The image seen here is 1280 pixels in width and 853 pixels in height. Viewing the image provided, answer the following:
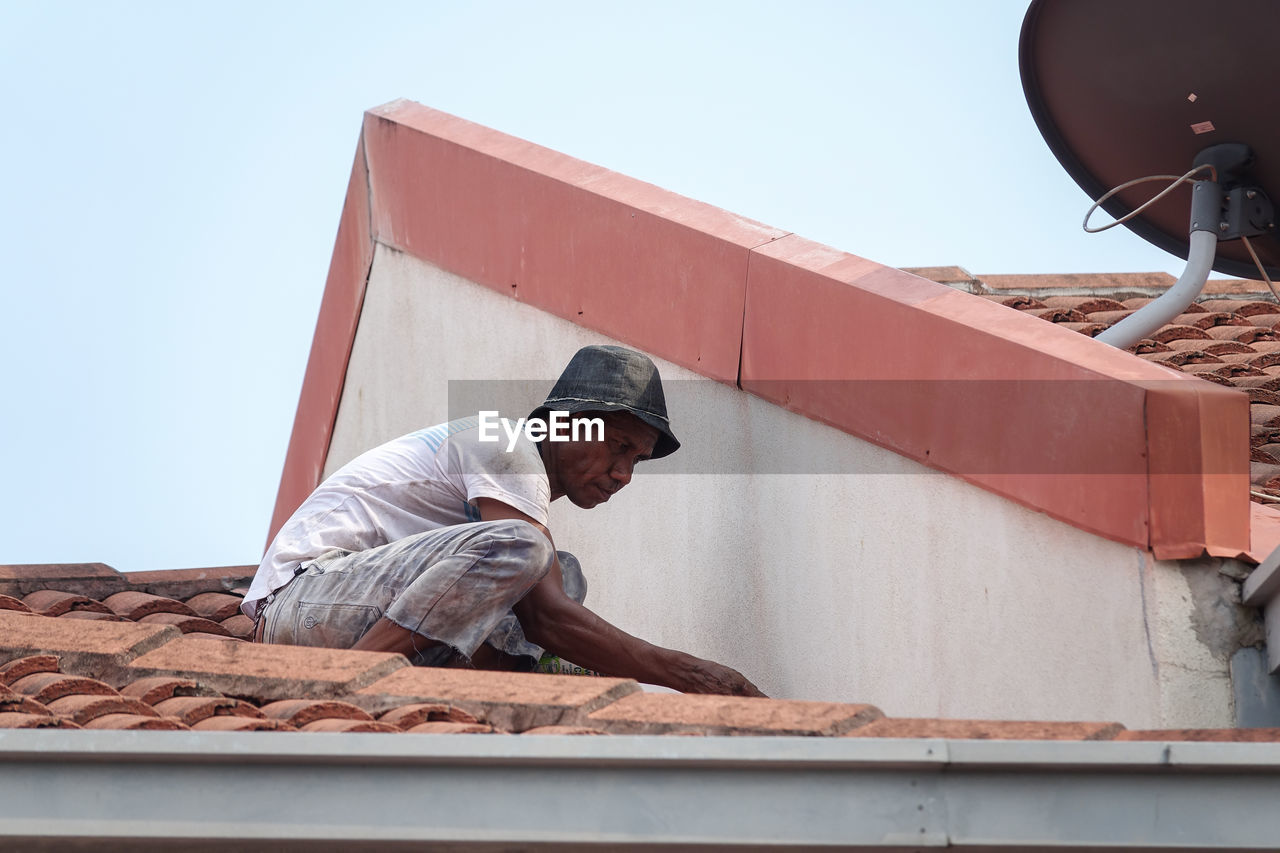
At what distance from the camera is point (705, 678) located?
400 centimetres

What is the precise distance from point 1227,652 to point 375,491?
2.18m

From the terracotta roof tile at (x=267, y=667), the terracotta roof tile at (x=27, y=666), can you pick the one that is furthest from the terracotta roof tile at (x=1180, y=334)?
the terracotta roof tile at (x=27, y=666)

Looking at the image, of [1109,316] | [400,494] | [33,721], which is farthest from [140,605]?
[1109,316]

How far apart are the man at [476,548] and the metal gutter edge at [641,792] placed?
4.84 ft

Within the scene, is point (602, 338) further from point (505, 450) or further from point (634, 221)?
point (505, 450)

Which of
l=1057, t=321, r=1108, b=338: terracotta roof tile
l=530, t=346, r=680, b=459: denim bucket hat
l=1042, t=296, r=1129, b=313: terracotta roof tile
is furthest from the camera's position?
l=1042, t=296, r=1129, b=313: terracotta roof tile

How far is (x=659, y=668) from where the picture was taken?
3.98 metres

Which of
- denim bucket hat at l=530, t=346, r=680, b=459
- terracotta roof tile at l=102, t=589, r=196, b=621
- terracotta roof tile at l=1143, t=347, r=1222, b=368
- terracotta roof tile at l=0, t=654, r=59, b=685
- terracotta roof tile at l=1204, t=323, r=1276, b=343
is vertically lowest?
terracotta roof tile at l=0, t=654, r=59, b=685

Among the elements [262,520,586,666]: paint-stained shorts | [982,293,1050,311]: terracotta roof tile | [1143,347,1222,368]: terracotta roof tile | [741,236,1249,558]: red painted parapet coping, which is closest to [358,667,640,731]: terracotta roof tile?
[262,520,586,666]: paint-stained shorts

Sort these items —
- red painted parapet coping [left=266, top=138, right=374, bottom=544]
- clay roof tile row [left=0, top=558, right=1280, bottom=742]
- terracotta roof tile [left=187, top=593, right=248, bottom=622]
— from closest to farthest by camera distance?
1. clay roof tile row [left=0, top=558, right=1280, bottom=742]
2. terracotta roof tile [left=187, top=593, right=248, bottom=622]
3. red painted parapet coping [left=266, top=138, right=374, bottom=544]

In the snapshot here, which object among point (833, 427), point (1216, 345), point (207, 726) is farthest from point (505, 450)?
point (1216, 345)

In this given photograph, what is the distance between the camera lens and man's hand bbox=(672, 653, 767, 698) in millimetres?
3992

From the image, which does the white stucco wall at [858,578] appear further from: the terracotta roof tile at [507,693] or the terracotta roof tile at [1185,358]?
the terracotta roof tile at [1185,358]

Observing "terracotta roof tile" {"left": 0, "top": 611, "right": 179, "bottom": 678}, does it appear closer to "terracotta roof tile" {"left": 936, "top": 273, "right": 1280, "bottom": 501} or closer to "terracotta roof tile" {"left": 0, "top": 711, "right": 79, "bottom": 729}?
"terracotta roof tile" {"left": 0, "top": 711, "right": 79, "bottom": 729}
